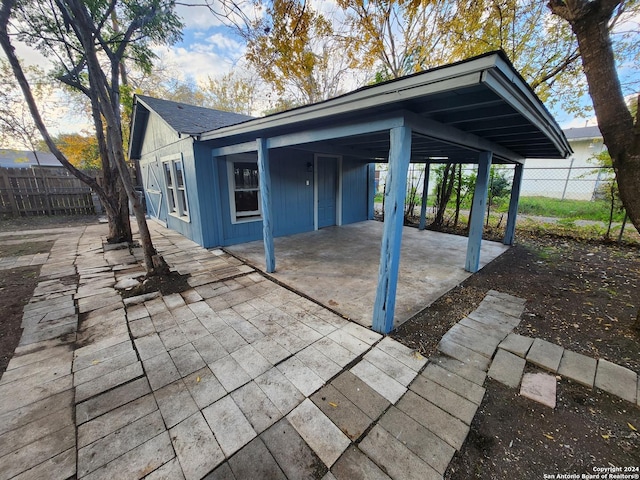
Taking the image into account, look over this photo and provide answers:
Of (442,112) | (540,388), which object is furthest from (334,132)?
(540,388)

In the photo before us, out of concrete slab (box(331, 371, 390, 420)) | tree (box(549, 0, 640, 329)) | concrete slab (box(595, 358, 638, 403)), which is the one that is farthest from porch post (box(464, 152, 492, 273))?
concrete slab (box(331, 371, 390, 420))

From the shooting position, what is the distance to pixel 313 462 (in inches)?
55.2

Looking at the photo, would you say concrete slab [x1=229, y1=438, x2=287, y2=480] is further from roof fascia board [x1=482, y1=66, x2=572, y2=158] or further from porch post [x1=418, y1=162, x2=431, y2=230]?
porch post [x1=418, y1=162, x2=431, y2=230]

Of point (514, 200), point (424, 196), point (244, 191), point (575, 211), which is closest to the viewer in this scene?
point (514, 200)

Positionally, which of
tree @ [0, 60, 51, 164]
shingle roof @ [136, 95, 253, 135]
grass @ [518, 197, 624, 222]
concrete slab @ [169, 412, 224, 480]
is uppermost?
tree @ [0, 60, 51, 164]

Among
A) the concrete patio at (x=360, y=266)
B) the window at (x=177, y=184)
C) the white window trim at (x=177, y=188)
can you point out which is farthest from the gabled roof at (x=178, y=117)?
the concrete patio at (x=360, y=266)

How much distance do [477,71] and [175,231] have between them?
26.0ft

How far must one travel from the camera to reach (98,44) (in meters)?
4.75

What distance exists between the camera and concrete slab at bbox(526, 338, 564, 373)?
2.17 meters

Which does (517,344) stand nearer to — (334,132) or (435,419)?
(435,419)

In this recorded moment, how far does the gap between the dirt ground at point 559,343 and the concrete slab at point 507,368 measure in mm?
86

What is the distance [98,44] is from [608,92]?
308 inches

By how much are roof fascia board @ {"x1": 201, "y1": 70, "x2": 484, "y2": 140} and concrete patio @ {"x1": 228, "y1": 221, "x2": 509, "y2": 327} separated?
223 centimetres

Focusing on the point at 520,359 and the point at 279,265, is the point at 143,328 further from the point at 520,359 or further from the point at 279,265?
the point at 520,359
